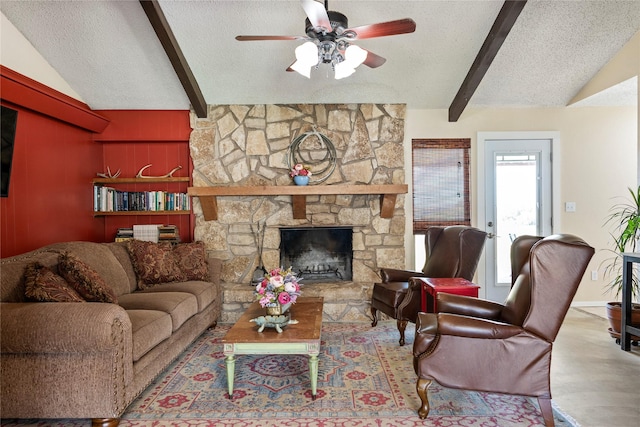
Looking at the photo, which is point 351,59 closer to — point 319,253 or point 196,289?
point 196,289

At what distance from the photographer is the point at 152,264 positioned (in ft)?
12.7

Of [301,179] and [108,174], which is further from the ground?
[108,174]

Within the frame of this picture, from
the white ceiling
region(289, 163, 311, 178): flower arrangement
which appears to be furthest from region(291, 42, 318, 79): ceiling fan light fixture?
region(289, 163, 311, 178): flower arrangement

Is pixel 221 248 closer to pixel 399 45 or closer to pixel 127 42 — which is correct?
pixel 127 42

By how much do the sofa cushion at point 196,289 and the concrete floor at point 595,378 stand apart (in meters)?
2.80

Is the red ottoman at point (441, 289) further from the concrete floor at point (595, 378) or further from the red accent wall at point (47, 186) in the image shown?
the red accent wall at point (47, 186)

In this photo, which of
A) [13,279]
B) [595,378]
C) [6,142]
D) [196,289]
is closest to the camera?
[13,279]

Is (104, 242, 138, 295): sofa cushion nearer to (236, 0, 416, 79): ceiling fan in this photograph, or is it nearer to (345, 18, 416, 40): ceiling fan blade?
(236, 0, 416, 79): ceiling fan

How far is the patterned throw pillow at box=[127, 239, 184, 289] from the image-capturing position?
12.6 ft

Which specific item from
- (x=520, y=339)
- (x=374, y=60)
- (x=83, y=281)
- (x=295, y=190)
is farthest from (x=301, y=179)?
(x=520, y=339)

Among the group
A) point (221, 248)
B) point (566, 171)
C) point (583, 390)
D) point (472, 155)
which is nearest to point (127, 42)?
point (221, 248)

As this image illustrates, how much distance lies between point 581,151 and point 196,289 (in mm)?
4644

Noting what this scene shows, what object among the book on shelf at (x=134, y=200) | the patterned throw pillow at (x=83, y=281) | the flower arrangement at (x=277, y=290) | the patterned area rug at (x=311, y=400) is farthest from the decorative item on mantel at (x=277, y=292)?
the book on shelf at (x=134, y=200)

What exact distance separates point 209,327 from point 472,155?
11.8ft
